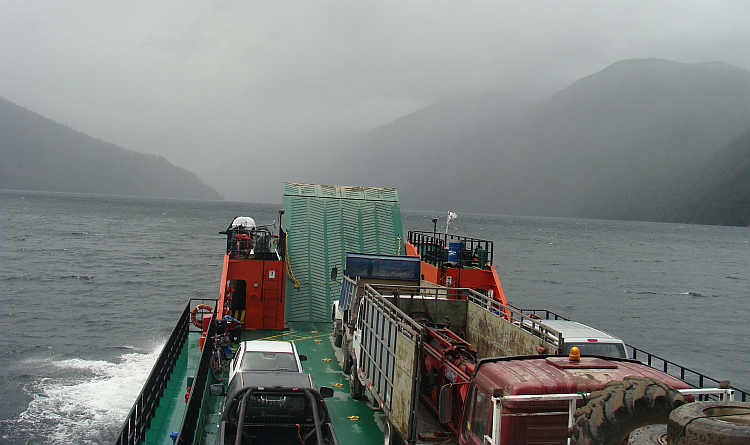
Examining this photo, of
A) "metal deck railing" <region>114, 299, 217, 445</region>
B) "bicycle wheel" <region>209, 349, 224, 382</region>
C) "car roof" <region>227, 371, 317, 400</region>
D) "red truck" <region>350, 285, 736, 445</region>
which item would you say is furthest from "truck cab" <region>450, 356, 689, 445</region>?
"bicycle wheel" <region>209, 349, 224, 382</region>

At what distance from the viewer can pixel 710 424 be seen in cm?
389

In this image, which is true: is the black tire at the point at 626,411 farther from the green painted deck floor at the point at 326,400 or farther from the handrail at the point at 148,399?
the green painted deck floor at the point at 326,400

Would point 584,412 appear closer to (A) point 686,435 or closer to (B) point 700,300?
(A) point 686,435

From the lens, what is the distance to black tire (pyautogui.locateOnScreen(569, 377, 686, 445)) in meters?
4.94

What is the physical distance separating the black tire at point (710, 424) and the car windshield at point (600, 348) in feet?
34.3

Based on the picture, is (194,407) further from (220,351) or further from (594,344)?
(594,344)

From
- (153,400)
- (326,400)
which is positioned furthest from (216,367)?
(326,400)

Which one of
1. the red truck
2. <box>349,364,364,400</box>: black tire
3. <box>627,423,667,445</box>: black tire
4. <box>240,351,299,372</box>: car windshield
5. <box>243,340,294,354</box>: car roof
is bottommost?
<box>349,364,364,400</box>: black tire

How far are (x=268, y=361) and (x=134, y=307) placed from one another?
2971 cm

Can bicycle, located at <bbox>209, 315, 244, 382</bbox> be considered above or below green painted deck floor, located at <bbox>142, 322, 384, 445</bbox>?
above

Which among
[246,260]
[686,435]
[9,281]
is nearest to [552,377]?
[686,435]

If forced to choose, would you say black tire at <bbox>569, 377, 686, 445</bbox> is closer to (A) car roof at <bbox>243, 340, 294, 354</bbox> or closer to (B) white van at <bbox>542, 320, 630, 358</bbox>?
(A) car roof at <bbox>243, 340, 294, 354</bbox>

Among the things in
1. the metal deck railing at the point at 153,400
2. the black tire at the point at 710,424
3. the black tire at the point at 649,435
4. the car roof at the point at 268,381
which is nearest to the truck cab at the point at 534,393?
the black tire at the point at 649,435

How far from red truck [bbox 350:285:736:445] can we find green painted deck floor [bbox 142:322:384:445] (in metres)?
1.06
